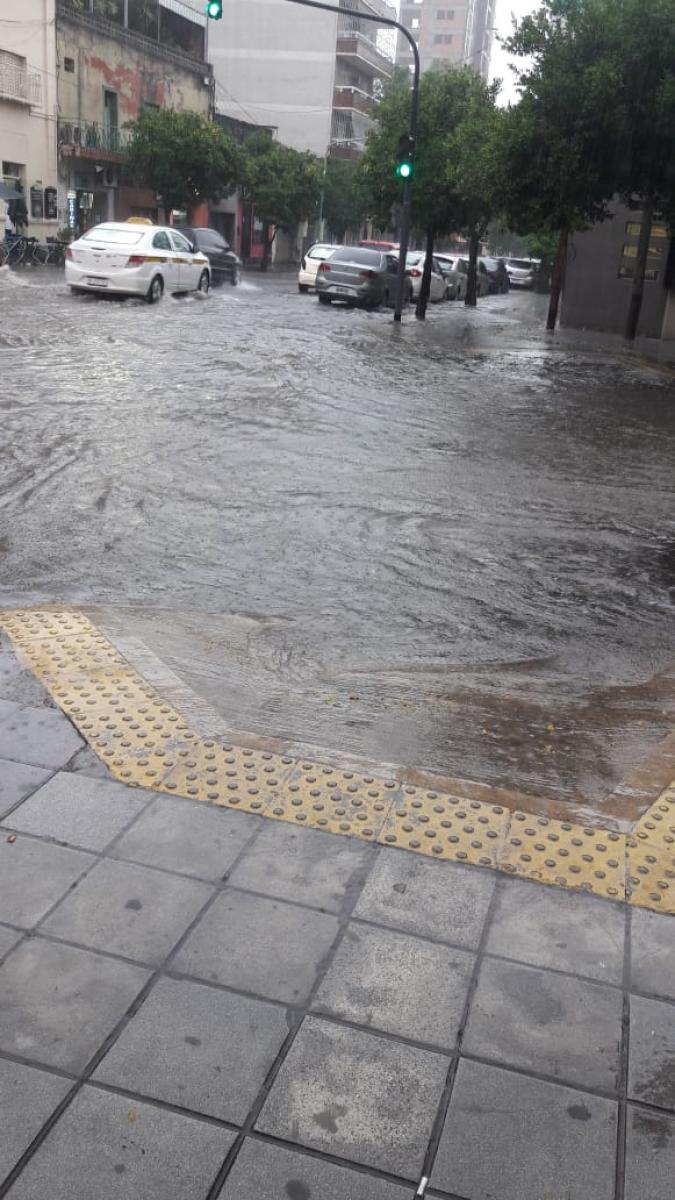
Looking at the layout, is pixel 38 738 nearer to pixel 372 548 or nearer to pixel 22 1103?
pixel 22 1103

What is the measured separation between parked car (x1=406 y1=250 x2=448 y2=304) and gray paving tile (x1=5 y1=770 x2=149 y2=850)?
2820cm

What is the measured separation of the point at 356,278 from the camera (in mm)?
26406

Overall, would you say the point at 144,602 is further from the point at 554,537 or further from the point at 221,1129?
the point at 221,1129

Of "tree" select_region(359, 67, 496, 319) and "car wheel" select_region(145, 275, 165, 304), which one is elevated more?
"tree" select_region(359, 67, 496, 319)

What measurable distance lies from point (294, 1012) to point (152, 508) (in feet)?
17.0

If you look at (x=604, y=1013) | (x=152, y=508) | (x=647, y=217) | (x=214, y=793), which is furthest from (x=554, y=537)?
(x=647, y=217)

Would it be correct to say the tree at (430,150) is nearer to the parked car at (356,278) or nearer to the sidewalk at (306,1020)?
the parked car at (356,278)

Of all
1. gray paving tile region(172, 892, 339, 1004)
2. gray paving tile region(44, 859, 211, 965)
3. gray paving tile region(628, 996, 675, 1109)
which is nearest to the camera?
gray paving tile region(628, 996, 675, 1109)

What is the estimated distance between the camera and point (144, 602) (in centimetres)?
547

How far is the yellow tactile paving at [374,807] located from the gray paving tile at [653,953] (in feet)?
0.22

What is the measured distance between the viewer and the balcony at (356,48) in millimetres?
71375

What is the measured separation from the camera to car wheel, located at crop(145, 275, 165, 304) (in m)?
21.8

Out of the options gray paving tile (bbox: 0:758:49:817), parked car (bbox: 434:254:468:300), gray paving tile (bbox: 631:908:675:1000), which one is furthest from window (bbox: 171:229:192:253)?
gray paving tile (bbox: 631:908:675:1000)

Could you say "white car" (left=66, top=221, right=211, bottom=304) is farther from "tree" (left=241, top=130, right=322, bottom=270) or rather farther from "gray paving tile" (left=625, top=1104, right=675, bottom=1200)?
"tree" (left=241, top=130, right=322, bottom=270)
